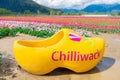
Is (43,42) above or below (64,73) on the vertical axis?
above

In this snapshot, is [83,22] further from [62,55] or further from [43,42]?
[62,55]

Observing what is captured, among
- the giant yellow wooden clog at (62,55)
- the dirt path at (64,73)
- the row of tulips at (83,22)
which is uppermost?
the giant yellow wooden clog at (62,55)

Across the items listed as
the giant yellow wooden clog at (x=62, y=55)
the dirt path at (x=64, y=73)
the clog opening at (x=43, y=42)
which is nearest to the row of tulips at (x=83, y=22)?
the clog opening at (x=43, y=42)

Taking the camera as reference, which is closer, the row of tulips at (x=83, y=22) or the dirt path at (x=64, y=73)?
the dirt path at (x=64, y=73)

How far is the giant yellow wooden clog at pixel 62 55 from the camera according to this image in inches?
266

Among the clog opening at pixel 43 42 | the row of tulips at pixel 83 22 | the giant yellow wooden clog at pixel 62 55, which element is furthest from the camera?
the row of tulips at pixel 83 22

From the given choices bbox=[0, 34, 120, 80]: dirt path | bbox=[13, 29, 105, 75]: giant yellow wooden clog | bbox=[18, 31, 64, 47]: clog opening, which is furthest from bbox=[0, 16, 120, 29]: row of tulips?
bbox=[13, 29, 105, 75]: giant yellow wooden clog

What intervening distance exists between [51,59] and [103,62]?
1891mm

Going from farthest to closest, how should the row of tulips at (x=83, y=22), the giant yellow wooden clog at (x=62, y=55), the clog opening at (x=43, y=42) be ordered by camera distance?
the row of tulips at (x=83, y=22) → the clog opening at (x=43, y=42) → the giant yellow wooden clog at (x=62, y=55)

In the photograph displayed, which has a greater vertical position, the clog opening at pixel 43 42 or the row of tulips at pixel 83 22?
the clog opening at pixel 43 42

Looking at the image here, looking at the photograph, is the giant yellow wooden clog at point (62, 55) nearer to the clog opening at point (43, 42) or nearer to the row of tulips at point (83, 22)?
the clog opening at point (43, 42)

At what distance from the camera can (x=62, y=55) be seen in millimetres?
6926

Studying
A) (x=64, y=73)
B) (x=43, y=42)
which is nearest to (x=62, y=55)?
(x=64, y=73)

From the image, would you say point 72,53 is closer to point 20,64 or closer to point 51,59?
point 51,59
